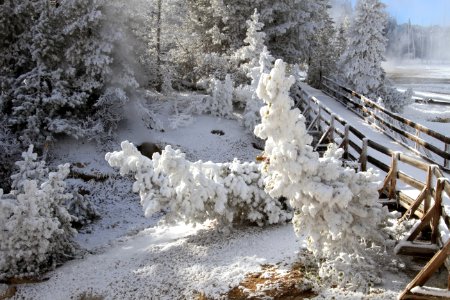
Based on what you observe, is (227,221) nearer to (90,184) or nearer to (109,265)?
(109,265)

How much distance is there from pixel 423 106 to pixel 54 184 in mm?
34005

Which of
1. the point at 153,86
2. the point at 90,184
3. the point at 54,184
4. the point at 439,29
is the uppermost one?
the point at 439,29

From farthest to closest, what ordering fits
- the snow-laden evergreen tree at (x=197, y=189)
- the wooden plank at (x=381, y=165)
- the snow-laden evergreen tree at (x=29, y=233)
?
1. the snow-laden evergreen tree at (x=29, y=233)
2. the snow-laden evergreen tree at (x=197, y=189)
3. the wooden plank at (x=381, y=165)

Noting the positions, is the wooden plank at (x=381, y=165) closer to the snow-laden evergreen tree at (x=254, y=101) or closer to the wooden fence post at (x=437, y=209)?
the wooden fence post at (x=437, y=209)

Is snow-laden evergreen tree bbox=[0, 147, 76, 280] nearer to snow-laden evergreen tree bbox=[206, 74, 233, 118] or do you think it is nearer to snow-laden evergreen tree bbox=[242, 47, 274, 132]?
snow-laden evergreen tree bbox=[242, 47, 274, 132]

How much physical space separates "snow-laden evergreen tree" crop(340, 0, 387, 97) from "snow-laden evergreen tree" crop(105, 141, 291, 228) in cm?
2066

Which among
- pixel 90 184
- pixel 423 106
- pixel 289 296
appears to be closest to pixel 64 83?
pixel 90 184

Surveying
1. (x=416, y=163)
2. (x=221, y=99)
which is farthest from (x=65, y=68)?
(x=416, y=163)

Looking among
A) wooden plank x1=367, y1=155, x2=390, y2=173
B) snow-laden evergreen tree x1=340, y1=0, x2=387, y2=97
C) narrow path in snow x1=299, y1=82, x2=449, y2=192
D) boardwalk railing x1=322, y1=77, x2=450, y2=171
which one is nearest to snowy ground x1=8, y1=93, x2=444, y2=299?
wooden plank x1=367, y1=155, x2=390, y2=173

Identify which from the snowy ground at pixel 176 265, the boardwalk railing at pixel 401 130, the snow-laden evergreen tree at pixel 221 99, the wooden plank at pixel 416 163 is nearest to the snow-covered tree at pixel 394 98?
the boardwalk railing at pixel 401 130

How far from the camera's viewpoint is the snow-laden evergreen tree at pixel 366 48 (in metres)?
29.0

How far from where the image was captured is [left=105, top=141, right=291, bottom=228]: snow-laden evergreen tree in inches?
417

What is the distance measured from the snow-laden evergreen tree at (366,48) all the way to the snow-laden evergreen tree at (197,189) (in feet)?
67.8

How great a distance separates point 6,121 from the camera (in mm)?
20547
